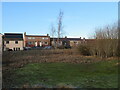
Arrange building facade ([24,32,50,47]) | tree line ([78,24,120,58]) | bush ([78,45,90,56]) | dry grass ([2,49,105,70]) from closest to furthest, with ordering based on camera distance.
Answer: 1. dry grass ([2,49,105,70])
2. tree line ([78,24,120,58])
3. bush ([78,45,90,56])
4. building facade ([24,32,50,47])

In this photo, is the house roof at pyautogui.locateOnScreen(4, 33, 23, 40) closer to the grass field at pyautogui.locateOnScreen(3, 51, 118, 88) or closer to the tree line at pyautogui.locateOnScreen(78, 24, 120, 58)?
the tree line at pyautogui.locateOnScreen(78, 24, 120, 58)

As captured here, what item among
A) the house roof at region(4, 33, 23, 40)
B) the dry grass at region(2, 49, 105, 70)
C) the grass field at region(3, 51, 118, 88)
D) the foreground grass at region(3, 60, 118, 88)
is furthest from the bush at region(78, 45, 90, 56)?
the house roof at region(4, 33, 23, 40)

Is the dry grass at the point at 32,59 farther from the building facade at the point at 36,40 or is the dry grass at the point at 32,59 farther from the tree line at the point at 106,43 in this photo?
the building facade at the point at 36,40

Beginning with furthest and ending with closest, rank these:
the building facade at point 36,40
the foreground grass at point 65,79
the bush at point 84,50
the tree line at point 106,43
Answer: the building facade at point 36,40 < the bush at point 84,50 < the tree line at point 106,43 < the foreground grass at point 65,79

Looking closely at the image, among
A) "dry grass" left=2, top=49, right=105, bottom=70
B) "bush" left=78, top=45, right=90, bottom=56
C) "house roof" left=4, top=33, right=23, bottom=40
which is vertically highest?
"house roof" left=4, top=33, right=23, bottom=40

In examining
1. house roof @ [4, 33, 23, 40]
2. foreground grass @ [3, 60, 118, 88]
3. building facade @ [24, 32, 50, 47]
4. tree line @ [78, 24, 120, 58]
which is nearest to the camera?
foreground grass @ [3, 60, 118, 88]

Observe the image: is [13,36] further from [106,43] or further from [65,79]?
[65,79]

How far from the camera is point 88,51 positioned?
72.8 ft

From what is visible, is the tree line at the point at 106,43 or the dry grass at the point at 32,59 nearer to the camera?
the dry grass at the point at 32,59

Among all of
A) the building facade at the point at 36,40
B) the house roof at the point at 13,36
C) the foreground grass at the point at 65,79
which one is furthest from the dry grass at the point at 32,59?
the building facade at the point at 36,40

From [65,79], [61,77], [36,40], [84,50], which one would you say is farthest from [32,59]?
[36,40]

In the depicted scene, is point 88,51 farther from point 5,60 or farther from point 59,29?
point 59,29

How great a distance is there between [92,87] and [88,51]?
53.0 feet

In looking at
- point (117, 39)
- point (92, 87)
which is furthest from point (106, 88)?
point (117, 39)
